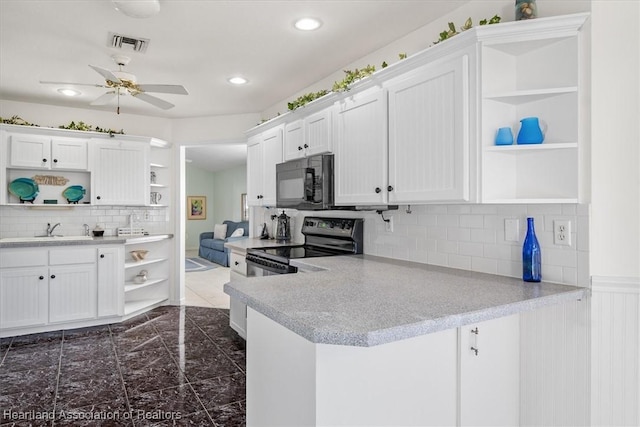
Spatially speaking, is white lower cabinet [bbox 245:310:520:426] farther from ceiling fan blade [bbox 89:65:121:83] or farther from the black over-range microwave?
ceiling fan blade [bbox 89:65:121:83]

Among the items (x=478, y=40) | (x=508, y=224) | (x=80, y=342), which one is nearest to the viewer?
(x=478, y=40)

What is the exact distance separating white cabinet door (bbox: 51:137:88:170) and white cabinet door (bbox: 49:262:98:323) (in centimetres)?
117

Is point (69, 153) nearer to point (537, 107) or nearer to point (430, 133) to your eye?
point (430, 133)

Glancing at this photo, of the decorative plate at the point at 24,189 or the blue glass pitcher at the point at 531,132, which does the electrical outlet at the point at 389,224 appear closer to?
the blue glass pitcher at the point at 531,132

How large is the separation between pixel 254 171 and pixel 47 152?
2269 mm

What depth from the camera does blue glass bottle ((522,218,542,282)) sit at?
1.88 metres

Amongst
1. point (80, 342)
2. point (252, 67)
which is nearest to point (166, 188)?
point (80, 342)

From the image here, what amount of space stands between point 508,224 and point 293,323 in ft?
4.47

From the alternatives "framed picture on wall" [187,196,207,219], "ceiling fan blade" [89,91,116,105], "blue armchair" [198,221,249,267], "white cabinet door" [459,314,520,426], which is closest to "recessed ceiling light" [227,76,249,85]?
"ceiling fan blade" [89,91,116,105]

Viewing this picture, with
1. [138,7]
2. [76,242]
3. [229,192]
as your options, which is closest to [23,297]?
[76,242]

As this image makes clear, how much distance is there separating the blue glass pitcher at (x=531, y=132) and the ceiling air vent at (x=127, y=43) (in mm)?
2544

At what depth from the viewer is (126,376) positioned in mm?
2982

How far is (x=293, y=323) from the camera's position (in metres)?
1.27

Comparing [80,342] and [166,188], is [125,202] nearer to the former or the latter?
[166,188]
